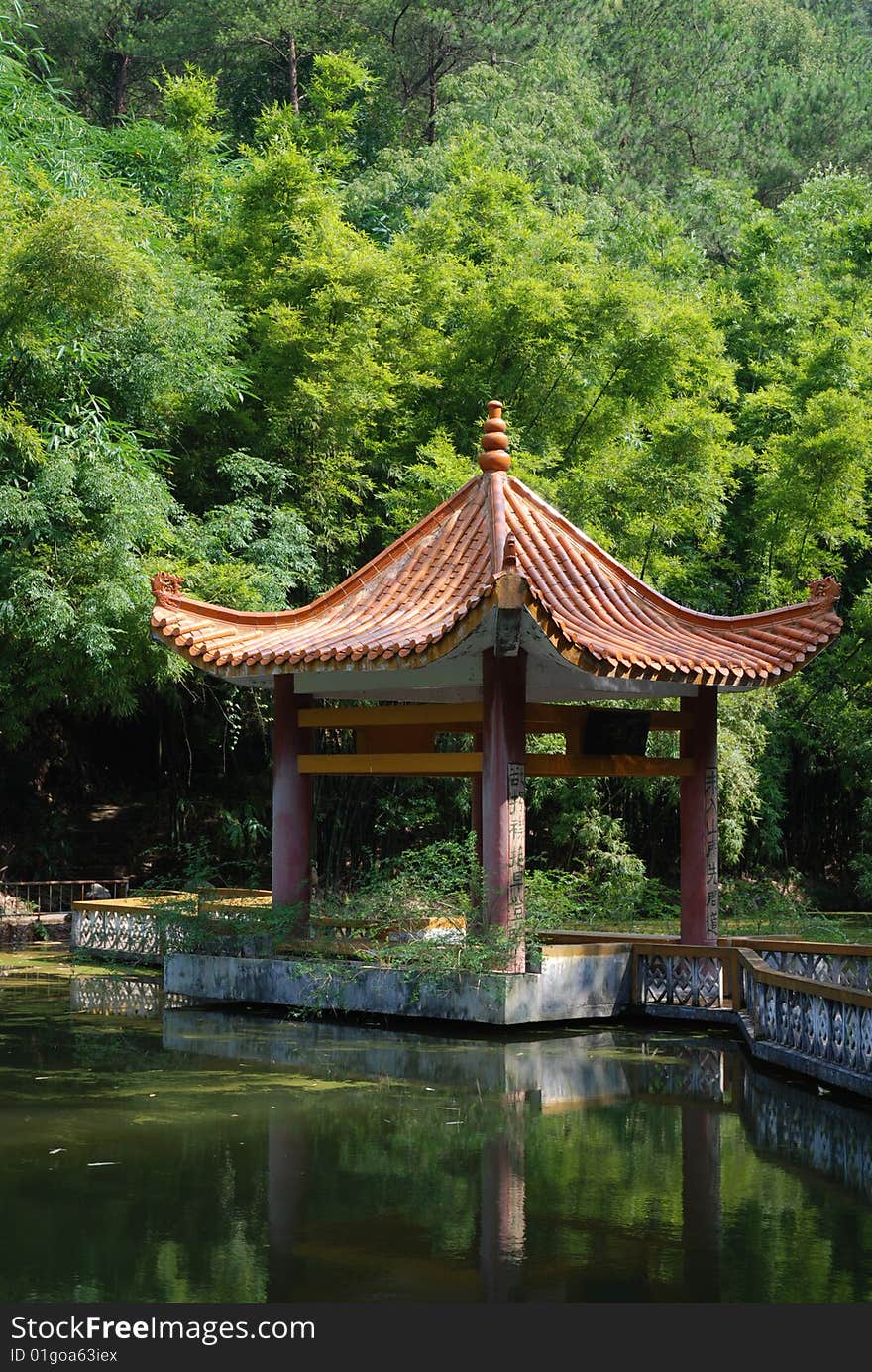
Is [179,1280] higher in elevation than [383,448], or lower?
lower

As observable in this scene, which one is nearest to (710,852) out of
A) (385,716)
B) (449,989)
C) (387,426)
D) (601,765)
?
(601,765)

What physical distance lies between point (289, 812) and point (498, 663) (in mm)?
2179

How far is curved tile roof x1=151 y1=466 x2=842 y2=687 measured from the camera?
10930 mm

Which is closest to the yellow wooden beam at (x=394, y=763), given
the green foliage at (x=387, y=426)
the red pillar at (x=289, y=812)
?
the red pillar at (x=289, y=812)

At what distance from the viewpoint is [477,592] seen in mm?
10664

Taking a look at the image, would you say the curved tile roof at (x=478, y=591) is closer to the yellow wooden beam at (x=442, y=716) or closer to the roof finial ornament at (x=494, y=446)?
the roof finial ornament at (x=494, y=446)

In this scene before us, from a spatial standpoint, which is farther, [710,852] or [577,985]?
[710,852]

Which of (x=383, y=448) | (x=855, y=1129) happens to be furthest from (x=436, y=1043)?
(x=383, y=448)

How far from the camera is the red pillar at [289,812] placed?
11805mm

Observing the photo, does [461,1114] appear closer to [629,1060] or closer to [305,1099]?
[305,1099]

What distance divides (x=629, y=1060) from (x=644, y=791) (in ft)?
30.9

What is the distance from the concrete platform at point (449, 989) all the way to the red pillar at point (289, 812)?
2.26ft

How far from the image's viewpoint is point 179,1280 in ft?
15.7

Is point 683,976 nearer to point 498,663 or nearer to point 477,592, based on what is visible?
point 498,663
